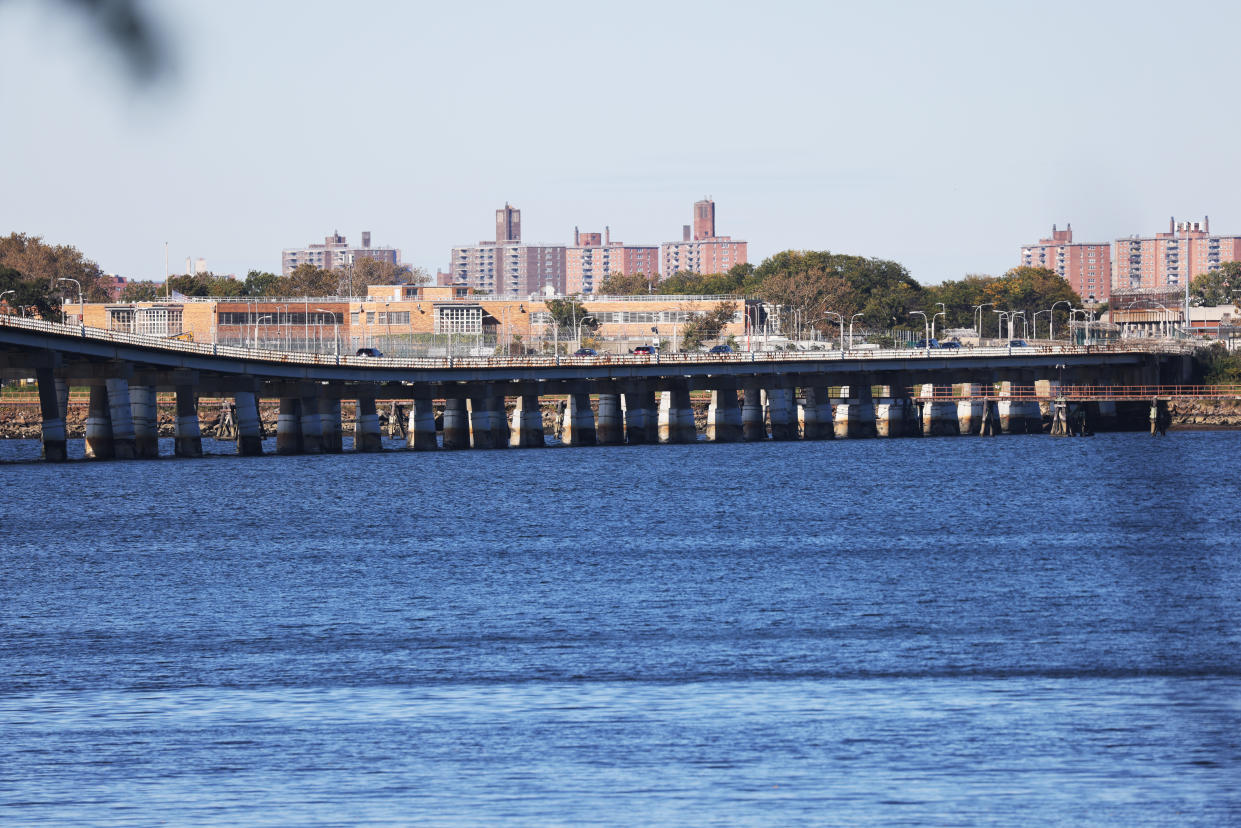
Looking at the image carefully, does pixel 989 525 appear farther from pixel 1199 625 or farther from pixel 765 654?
pixel 765 654

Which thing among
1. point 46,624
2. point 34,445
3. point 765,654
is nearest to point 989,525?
point 765,654

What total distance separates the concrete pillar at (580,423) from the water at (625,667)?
223ft

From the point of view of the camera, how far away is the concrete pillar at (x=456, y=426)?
16450 cm

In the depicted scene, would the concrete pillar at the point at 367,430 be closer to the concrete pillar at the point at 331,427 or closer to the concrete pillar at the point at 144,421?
the concrete pillar at the point at 331,427

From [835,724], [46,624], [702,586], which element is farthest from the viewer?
[702,586]

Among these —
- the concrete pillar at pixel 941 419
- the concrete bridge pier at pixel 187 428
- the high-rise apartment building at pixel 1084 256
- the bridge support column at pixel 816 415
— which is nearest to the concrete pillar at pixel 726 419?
the bridge support column at pixel 816 415

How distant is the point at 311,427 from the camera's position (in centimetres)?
15000

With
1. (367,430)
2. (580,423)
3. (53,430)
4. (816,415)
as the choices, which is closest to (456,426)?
(367,430)

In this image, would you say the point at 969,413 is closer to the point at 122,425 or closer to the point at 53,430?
the point at 122,425

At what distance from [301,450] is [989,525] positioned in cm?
7560

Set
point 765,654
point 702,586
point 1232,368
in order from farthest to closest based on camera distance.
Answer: point 1232,368
point 702,586
point 765,654

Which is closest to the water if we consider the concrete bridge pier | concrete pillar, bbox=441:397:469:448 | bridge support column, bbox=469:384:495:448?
the concrete bridge pier

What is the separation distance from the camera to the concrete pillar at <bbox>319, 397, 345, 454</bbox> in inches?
5935

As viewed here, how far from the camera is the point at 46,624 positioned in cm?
5631
